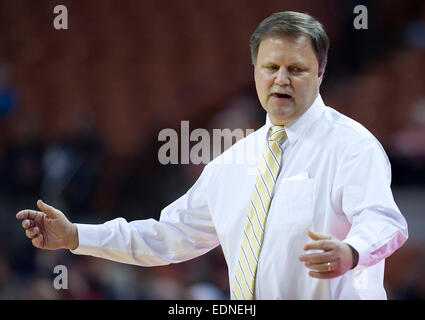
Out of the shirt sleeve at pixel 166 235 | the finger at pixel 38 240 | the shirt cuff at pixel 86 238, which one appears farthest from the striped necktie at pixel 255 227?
the finger at pixel 38 240

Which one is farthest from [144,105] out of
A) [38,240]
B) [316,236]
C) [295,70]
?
[316,236]

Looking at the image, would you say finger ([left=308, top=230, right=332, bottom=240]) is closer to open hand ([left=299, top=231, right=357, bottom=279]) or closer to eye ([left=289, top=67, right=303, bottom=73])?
open hand ([left=299, top=231, right=357, bottom=279])

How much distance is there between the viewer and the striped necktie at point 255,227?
6.25 ft

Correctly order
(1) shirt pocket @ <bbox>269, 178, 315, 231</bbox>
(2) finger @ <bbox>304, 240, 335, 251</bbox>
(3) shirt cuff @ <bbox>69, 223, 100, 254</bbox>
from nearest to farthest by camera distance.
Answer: (2) finger @ <bbox>304, 240, 335, 251</bbox> < (1) shirt pocket @ <bbox>269, 178, 315, 231</bbox> < (3) shirt cuff @ <bbox>69, 223, 100, 254</bbox>

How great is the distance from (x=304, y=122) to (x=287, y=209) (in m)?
0.27

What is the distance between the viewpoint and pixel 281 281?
1.86 meters

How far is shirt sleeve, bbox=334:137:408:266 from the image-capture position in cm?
173

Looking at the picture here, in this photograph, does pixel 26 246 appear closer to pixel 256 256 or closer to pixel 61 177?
pixel 61 177

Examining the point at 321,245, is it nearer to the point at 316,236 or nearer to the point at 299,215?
the point at 316,236

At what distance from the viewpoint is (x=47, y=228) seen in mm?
2076

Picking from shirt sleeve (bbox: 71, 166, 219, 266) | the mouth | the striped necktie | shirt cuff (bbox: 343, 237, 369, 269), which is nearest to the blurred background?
shirt sleeve (bbox: 71, 166, 219, 266)

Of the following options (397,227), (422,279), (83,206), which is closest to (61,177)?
(83,206)

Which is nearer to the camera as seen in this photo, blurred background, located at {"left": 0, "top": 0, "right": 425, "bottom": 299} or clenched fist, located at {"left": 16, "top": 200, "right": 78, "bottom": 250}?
clenched fist, located at {"left": 16, "top": 200, "right": 78, "bottom": 250}

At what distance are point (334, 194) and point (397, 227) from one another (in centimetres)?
18
